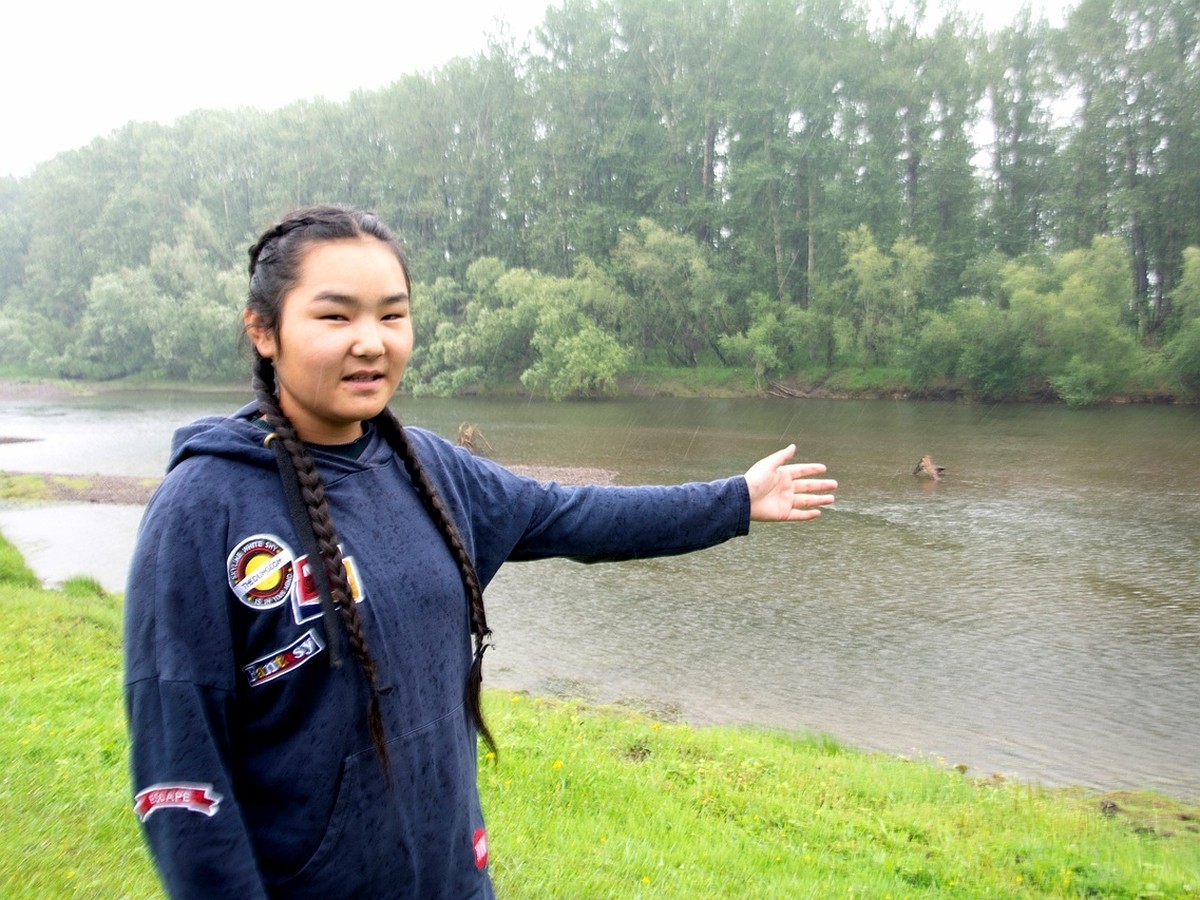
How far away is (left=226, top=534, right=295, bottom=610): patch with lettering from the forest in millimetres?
42253

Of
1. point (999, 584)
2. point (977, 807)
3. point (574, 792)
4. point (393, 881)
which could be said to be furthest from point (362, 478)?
point (999, 584)

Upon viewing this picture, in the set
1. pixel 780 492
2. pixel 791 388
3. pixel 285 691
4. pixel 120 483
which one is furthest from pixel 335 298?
pixel 791 388

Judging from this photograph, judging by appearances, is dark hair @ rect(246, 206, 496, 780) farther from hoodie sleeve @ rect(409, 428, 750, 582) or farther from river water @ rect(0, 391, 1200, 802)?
river water @ rect(0, 391, 1200, 802)

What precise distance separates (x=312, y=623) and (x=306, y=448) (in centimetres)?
37

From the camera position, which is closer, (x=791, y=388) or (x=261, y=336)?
(x=261, y=336)

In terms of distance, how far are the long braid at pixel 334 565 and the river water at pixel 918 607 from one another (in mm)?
8468

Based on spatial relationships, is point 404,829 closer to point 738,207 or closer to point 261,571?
point 261,571

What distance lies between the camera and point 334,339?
192cm

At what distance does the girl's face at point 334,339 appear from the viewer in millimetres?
1917

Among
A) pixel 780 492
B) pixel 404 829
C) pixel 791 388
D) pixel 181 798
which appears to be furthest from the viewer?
pixel 791 388

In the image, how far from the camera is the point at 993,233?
49812mm

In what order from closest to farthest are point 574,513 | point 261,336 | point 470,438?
point 261,336, point 574,513, point 470,438

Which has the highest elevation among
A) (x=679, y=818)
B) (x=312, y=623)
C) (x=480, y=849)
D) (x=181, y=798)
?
(x=312, y=623)

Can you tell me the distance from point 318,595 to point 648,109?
62.6m
